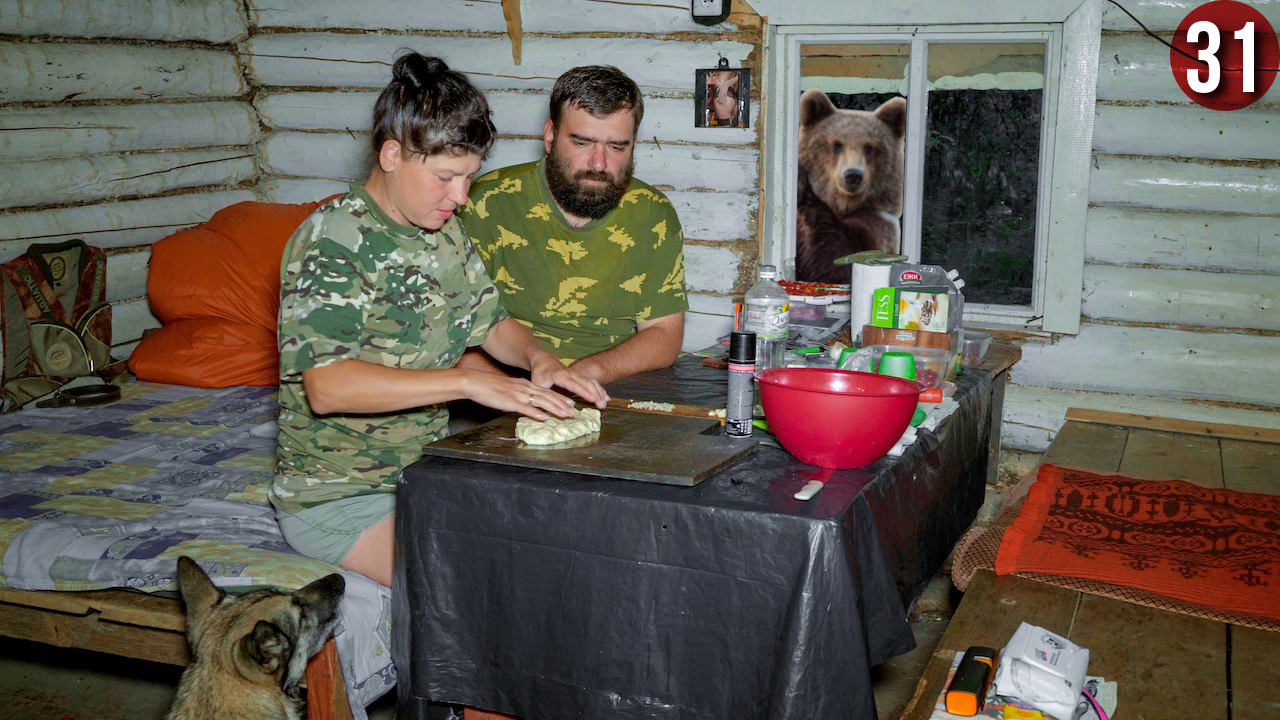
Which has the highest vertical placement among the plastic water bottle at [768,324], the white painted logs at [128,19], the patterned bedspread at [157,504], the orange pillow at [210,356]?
the white painted logs at [128,19]

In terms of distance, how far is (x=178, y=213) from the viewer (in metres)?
5.32

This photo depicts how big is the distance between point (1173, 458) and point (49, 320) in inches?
179

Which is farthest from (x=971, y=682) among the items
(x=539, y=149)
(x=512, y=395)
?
(x=539, y=149)

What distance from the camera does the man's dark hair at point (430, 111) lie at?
2400 millimetres

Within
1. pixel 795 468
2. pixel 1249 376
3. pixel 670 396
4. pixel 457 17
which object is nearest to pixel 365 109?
pixel 457 17

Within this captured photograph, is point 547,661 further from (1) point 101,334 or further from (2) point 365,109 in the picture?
(2) point 365,109

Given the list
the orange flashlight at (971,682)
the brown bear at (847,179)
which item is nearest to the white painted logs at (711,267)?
the brown bear at (847,179)

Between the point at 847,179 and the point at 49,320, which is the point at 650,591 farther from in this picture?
the point at 49,320

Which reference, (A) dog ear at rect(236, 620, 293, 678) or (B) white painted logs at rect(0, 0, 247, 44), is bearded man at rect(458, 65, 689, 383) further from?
(B) white painted logs at rect(0, 0, 247, 44)

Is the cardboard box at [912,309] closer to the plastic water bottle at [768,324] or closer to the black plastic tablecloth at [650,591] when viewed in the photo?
the plastic water bottle at [768,324]

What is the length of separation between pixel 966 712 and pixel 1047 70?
3281mm

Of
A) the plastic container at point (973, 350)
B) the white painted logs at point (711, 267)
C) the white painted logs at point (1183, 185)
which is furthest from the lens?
the white painted logs at point (711, 267)

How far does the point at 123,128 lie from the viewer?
492 cm

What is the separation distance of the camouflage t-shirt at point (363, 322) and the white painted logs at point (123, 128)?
2.73m
